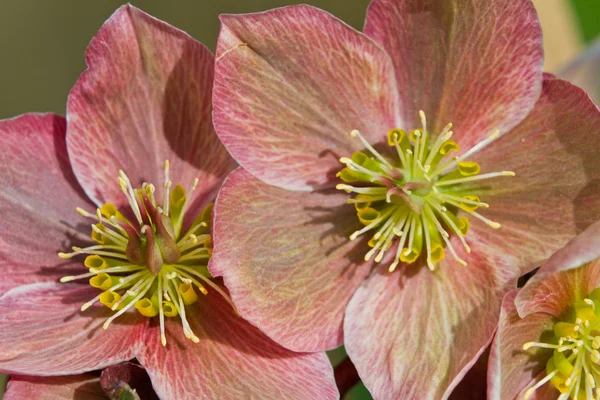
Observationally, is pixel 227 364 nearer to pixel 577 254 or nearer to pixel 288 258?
pixel 288 258

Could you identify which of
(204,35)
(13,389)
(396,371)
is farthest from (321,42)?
(204,35)

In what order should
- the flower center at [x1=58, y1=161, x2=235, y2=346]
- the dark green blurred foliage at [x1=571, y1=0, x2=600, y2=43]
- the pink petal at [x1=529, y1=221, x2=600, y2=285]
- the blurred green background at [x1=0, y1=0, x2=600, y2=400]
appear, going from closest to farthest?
the pink petal at [x1=529, y1=221, x2=600, y2=285] → the flower center at [x1=58, y1=161, x2=235, y2=346] → the dark green blurred foliage at [x1=571, y1=0, x2=600, y2=43] → the blurred green background at [x1=0, y1=0, x2=600, y2=400]

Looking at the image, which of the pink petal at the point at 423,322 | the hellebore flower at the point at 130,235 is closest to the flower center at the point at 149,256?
the hellebore flower at the point at 130,235

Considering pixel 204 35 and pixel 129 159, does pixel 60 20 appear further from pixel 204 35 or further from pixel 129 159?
pixel 129 159

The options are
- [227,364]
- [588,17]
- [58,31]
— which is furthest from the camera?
[58,31]

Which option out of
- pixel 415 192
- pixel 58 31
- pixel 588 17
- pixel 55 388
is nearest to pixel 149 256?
pixel 55 388

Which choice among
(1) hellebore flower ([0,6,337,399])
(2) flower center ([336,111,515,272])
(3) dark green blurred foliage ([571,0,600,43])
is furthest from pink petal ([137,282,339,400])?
(3) dark green blurred foliage ([571,0,600,43])

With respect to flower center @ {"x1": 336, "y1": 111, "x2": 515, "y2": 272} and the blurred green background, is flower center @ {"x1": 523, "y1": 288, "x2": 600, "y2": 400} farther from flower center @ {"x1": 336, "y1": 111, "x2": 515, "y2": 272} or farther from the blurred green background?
the blurred green background

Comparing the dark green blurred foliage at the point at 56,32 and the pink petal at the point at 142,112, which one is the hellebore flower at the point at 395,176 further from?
the dark green blurred foliage at the point at 56,32
